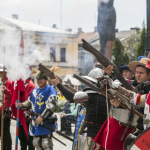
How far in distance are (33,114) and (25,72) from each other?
3.05 feet

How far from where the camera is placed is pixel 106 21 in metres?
11.9

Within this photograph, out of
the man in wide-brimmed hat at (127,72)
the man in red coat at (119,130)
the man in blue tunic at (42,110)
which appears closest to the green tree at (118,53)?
the man in wide-brimmed hat at (127,72)

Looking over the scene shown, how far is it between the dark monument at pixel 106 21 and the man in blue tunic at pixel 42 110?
688 cm

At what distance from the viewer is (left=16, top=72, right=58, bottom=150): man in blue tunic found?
496cm

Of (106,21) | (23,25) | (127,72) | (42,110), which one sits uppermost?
(106,21)

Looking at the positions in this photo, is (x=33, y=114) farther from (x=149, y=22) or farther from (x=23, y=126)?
(x=149, y=22)

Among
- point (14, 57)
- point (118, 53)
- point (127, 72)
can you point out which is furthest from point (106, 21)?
point (14, 57)

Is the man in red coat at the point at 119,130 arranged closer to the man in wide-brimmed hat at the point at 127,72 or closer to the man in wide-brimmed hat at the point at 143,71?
the man in wide-brimmed hat at the point at 143,71

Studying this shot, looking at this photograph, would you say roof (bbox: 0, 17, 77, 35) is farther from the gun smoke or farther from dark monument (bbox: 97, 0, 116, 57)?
dark monument (bbox: 97, 0, 116, 57)

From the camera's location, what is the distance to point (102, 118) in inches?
161

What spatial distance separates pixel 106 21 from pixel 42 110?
759 centimetres

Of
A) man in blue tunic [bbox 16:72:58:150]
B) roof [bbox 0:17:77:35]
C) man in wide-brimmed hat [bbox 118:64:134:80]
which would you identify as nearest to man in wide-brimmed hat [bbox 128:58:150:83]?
man in wide-brimmed hat [bbox 118:64:134:80]

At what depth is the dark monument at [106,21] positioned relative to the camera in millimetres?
11556

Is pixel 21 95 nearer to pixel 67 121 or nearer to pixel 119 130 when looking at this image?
pixel 119 130
